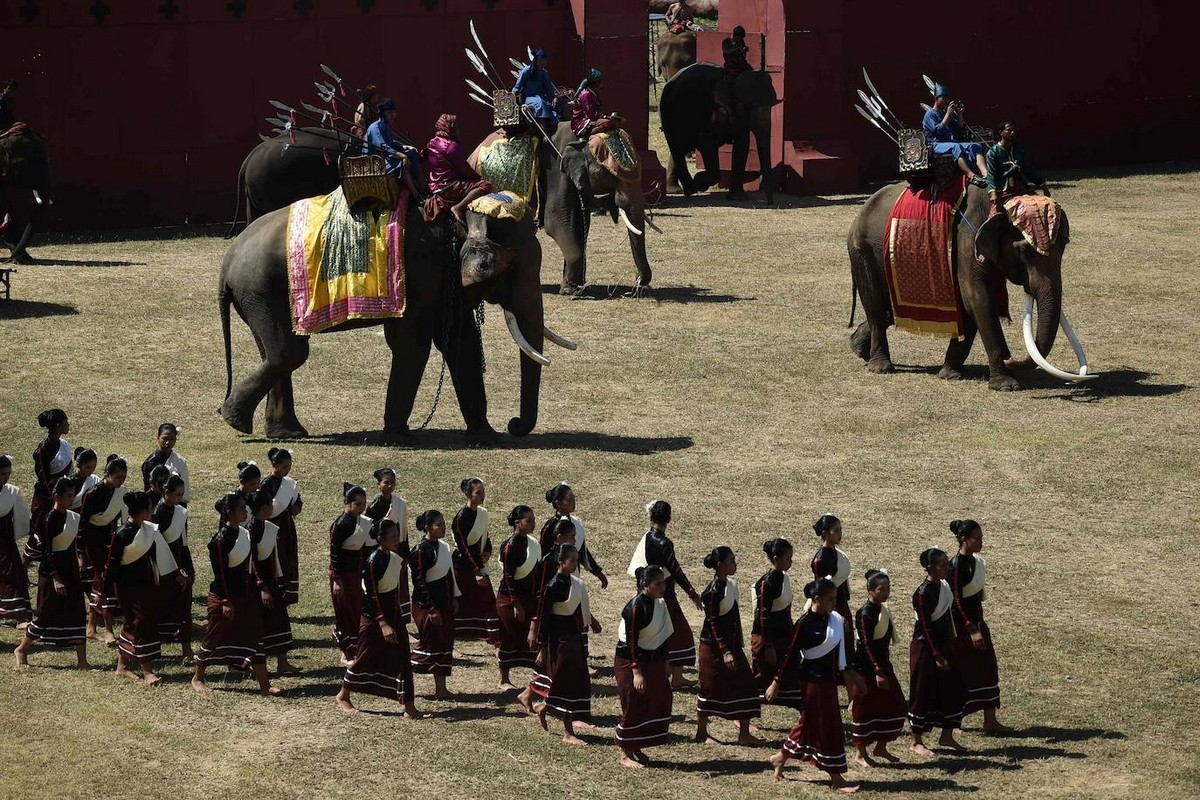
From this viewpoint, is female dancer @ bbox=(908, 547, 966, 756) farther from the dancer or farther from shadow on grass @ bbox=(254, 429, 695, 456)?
shadow on grass @ bbox=(254, 429, 695, 456)

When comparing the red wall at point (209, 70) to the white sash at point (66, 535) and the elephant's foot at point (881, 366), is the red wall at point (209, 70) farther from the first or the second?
the white sash at point (66, 535)

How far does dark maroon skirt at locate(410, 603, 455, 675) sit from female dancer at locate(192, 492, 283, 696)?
831mm

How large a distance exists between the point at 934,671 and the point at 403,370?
6997 millimetres

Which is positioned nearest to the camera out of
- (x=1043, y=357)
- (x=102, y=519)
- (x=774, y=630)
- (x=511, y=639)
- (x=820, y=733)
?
(x=820, y=733)

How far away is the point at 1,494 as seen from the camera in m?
11.6

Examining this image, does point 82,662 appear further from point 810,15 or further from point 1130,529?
point 810,15

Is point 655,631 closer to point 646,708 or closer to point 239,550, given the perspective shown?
point 646,708

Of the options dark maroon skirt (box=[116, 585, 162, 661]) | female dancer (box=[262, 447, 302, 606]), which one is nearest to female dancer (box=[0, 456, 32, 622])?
dark maroon skirt (box=[116, 585, 162, 661])

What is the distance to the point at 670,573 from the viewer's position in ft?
34.9

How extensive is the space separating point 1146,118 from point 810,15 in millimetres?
6442

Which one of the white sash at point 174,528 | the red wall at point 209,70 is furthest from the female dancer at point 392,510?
the red wall at point 209,70

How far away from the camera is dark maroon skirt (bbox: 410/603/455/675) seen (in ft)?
34.9

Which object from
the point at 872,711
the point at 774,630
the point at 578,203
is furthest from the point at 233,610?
the point at 578,203

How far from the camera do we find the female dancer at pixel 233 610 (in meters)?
10.7
